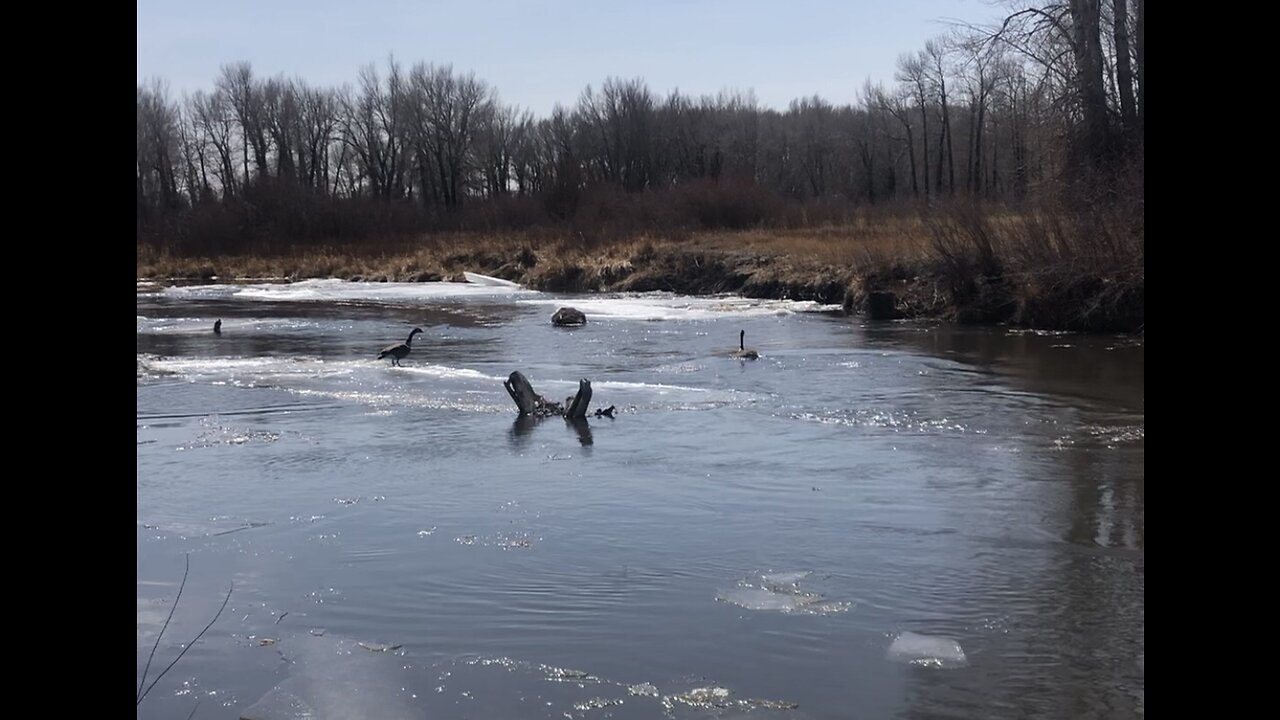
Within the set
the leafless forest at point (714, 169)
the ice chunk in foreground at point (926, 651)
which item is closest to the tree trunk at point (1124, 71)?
the leafless forest at point (714, 169)

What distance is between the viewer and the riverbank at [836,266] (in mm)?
21578

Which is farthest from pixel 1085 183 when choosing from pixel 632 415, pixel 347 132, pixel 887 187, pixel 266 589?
pixel 347 132

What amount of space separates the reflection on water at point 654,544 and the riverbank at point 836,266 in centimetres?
610

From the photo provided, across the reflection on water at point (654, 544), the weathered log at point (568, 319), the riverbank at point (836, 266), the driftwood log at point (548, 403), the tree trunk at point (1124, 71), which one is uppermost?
the tree trunk at point (1124, 71)

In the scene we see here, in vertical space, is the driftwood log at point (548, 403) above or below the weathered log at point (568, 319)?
below

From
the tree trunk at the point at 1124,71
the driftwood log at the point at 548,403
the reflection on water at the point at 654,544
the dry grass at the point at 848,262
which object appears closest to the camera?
the reflection on water at the point at 654,544

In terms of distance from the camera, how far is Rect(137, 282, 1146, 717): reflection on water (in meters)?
5.30

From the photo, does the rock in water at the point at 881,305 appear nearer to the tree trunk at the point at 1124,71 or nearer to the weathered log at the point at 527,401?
the tree trunk at the point at 1124,71

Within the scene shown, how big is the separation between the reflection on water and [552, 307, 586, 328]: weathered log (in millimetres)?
7696
